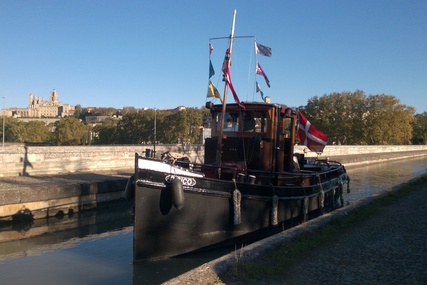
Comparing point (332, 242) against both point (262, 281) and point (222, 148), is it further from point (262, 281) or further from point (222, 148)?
point (222, 148)

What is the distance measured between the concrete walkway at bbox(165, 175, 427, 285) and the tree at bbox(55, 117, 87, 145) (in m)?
65.6

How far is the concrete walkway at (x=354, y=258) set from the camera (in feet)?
18.4

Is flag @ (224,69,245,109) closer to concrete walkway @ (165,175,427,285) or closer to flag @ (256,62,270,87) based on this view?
flag @ (256,62,270,87)

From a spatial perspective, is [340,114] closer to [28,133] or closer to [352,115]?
[352,115]

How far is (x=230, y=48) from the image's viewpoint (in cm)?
1029

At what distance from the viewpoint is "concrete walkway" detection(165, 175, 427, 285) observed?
5.62 m

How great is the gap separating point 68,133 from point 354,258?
6750 centimetres

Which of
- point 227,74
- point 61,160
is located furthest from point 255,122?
point 61,160

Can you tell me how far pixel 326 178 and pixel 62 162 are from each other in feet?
37.5

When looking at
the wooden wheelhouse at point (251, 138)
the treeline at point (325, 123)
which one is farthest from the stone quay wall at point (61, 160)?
the treeline at point (325, 123)

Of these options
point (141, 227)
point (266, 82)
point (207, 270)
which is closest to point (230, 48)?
point (266, 82)

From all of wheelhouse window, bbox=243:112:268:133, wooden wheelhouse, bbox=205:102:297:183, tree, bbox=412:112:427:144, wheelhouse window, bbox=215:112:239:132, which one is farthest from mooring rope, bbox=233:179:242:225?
tree, bbox=412:112:427:144

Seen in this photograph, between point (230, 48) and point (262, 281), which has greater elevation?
point (230, 48)

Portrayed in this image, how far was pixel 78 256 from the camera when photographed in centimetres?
935
